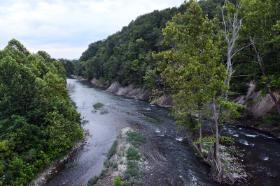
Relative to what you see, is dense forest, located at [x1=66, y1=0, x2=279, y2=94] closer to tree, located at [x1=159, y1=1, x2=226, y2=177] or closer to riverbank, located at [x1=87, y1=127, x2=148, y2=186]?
tree, located at [x1=159, y1=1, x2=226, y2=177]

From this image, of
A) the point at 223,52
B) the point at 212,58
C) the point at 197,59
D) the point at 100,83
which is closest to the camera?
the point at 197,59

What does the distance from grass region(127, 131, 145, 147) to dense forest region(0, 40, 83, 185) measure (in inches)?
288

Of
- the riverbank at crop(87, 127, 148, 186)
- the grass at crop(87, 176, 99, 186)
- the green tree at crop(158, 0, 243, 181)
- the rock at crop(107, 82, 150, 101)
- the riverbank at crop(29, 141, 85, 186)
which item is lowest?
the riverbank at crop(29, 141, 85, 186)

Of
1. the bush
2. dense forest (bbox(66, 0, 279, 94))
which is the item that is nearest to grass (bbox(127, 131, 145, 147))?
dense forest (bbox(66, 0, 279, 94))

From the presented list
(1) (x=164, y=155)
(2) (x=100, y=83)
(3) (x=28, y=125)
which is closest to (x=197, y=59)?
(1) (x=164, y=155)

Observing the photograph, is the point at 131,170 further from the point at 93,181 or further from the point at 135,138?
the point at 135,138

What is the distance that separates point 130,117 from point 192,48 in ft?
104

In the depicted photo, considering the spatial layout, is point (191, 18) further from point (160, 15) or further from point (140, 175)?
point (160, 15)

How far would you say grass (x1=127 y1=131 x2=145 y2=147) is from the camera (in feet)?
123

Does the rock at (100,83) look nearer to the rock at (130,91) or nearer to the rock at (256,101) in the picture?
the rock at (130,91)

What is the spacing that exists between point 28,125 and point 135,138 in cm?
1276

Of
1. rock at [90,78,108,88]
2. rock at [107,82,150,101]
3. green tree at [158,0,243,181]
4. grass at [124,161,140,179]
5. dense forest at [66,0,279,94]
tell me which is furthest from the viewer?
rock at [90,78,108,88]

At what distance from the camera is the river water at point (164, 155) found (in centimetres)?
2844

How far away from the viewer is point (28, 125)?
3394cm
